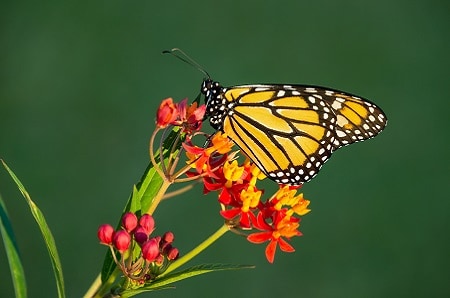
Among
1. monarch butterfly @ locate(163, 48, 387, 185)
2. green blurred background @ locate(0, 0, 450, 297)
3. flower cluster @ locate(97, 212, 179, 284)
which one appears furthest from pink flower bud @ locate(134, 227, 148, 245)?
green blurred background @ locate(0, 0, 450, 297)

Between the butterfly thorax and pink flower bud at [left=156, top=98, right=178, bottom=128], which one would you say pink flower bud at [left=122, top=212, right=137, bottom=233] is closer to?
pink flower bud at [left=156, top=98, right=178, bottom=128]

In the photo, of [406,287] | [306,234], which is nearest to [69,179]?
[306,234]

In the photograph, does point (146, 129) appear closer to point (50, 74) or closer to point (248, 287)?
point (50, 74)

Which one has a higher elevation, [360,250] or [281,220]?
[281,220]

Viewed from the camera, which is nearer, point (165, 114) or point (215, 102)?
point (165, 114)

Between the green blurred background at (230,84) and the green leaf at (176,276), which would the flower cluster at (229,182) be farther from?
the green blurred background at (230,84)

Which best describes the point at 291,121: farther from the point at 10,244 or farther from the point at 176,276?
the point at 10,244

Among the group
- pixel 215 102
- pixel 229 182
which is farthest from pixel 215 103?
pixel 229 182
